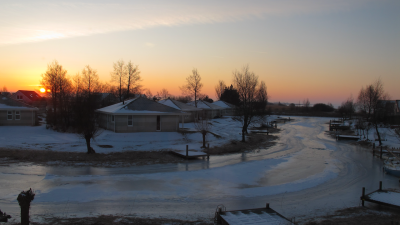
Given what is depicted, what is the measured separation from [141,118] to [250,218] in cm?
2495

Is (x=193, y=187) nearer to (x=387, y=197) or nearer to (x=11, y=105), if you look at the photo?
(x=387, y=197)

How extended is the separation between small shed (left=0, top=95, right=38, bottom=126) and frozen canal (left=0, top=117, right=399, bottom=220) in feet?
64.6

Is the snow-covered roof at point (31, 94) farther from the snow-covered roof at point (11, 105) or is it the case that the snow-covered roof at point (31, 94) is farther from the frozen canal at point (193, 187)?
the frozen canal at point (193, 187)

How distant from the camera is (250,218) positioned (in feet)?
28.9

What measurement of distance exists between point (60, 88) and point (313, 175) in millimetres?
36728

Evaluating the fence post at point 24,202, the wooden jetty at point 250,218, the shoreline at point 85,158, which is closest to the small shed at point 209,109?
the shoreline at point 85,158

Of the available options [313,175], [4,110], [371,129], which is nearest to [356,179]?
[313,175]

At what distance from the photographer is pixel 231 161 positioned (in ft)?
68.4

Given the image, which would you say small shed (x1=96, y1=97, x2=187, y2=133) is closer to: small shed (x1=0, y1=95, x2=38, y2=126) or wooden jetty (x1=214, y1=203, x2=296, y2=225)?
small shed (x1=0, y1=95, x2=38, y2=126)

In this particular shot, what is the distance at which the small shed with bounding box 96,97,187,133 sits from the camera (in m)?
31.3

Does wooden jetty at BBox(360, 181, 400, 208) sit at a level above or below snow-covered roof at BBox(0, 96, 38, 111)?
below

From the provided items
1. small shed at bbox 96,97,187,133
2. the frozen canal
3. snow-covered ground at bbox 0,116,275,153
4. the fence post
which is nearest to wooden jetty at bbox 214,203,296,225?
the frozen canal

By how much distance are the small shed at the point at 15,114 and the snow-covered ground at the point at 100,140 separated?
5.09ft

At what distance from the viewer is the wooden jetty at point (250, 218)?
852 centimetres
